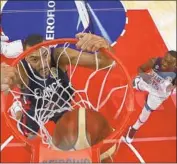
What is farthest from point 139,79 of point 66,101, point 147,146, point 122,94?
point 66,101

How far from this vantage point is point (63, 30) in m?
2.57

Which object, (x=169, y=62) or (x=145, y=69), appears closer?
(x=169, y=62)

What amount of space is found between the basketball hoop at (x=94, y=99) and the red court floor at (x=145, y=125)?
157 millimetres

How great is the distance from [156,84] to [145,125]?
24 centimetres

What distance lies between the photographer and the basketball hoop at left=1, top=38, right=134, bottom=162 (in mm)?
1449

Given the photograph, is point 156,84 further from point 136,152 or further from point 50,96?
point 50,96

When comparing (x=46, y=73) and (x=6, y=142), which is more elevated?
(x=46, y=73)

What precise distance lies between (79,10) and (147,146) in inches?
42.5

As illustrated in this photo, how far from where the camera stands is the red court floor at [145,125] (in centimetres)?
203

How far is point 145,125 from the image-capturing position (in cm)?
216

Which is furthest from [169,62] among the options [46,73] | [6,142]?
[6,142]

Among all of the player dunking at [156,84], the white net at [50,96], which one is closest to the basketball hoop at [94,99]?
the white net at [50,96]

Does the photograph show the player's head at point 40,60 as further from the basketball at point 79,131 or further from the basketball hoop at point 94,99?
the basketball at point 79,131

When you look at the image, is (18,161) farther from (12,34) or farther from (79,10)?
(79,10)
